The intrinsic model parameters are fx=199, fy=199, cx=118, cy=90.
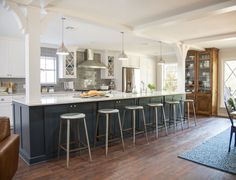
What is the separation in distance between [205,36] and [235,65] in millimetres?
2424

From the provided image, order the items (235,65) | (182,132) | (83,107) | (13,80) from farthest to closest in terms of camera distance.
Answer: (235,65)
(13,80)
(182,132)
(83,107)

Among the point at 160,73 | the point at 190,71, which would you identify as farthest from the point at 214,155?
the point at 160,73

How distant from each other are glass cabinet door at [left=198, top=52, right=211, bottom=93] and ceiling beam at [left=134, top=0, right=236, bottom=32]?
389 cm

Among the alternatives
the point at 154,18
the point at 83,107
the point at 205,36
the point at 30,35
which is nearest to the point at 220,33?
the point at 205,36

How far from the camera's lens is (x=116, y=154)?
3521 millimetres

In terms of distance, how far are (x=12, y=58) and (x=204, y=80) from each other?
259 inches

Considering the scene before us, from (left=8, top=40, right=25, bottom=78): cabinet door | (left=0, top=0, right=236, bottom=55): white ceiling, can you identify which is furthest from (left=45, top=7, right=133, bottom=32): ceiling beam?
(left=8, top=40, right=25, bottom=78): cabinet door

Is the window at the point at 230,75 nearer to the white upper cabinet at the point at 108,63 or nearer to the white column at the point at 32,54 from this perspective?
the white upper cabinet at the point at 108,63

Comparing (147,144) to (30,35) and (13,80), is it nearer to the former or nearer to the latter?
(30,35)

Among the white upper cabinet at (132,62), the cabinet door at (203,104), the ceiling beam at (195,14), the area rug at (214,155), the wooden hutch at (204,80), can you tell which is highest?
the ceiling beam at (195,14)

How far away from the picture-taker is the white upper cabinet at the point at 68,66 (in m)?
6.61

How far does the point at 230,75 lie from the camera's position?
7324 mm

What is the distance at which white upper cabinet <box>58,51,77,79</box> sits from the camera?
6605 millimetres

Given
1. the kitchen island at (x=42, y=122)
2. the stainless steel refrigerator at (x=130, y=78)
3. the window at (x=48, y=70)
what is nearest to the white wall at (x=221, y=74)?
the stainless steel refrigerator at (x=130, y=78)
